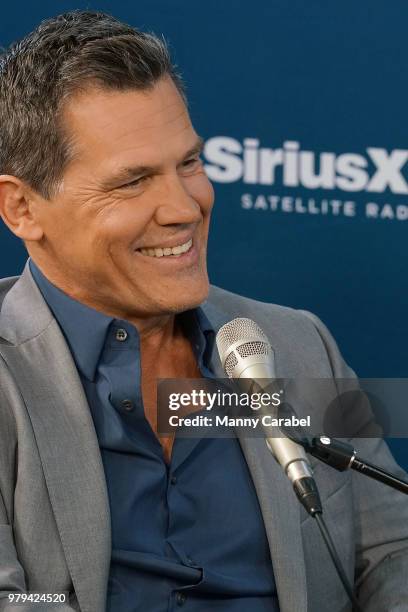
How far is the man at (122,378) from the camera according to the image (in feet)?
5.89

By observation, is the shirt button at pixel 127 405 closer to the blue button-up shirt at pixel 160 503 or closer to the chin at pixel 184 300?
the blue button-up shirt at pixel 160 503

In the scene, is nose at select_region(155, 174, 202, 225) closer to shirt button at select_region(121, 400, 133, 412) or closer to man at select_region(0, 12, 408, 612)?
man at select_region(0, 12, 408, 612)

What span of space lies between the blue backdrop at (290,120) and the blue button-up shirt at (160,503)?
1.76 ft

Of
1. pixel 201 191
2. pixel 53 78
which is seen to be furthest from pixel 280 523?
pixel 53 78

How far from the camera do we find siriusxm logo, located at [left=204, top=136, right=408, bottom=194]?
2.40m

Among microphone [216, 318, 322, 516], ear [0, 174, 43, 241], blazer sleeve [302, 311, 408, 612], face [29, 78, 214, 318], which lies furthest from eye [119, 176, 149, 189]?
blazer sleeve [302, 311, 408, 612]

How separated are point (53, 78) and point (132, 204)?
8.8 inches

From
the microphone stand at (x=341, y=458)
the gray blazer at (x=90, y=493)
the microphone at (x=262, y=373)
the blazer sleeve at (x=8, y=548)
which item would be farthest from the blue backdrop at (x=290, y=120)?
the microphone stand at (x=341, y=458)

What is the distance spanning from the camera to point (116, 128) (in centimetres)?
190

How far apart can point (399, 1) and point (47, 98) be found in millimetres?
841

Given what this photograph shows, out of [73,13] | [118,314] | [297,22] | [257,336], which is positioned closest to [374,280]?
[297,22]

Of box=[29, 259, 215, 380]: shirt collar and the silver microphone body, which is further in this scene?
box=[29, 259, 215, 380]: shirt collar

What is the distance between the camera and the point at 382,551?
2045 mm

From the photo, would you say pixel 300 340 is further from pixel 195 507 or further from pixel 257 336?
pixel 257 336
